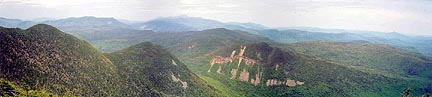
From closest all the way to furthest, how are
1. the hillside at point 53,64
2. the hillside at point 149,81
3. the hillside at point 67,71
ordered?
the hillside at point 67,71
the hillside at point 53,64
the hillside at point 149,81

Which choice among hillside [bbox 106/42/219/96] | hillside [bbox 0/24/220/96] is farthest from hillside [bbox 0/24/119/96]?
hillside [bbox 106/42/219/96]

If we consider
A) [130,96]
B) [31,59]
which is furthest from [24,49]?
[130,96]

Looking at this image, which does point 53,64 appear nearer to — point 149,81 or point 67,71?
point 67,71

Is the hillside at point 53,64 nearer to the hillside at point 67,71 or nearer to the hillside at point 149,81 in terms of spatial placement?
the hillside at point 67,71

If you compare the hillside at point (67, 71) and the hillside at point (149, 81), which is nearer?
the hillside at point (67, 71)

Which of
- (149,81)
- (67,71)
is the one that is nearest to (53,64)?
(67,71)

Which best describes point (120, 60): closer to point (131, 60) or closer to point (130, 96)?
point (131, 60)

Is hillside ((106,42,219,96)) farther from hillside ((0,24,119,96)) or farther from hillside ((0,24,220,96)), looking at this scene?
hillside ((0,24,119,96))

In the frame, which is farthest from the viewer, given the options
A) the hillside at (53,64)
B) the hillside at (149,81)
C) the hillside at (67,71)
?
the hillside at (149,81)

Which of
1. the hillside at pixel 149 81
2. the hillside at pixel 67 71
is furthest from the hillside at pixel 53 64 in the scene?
the hillside at pixel 149 81
